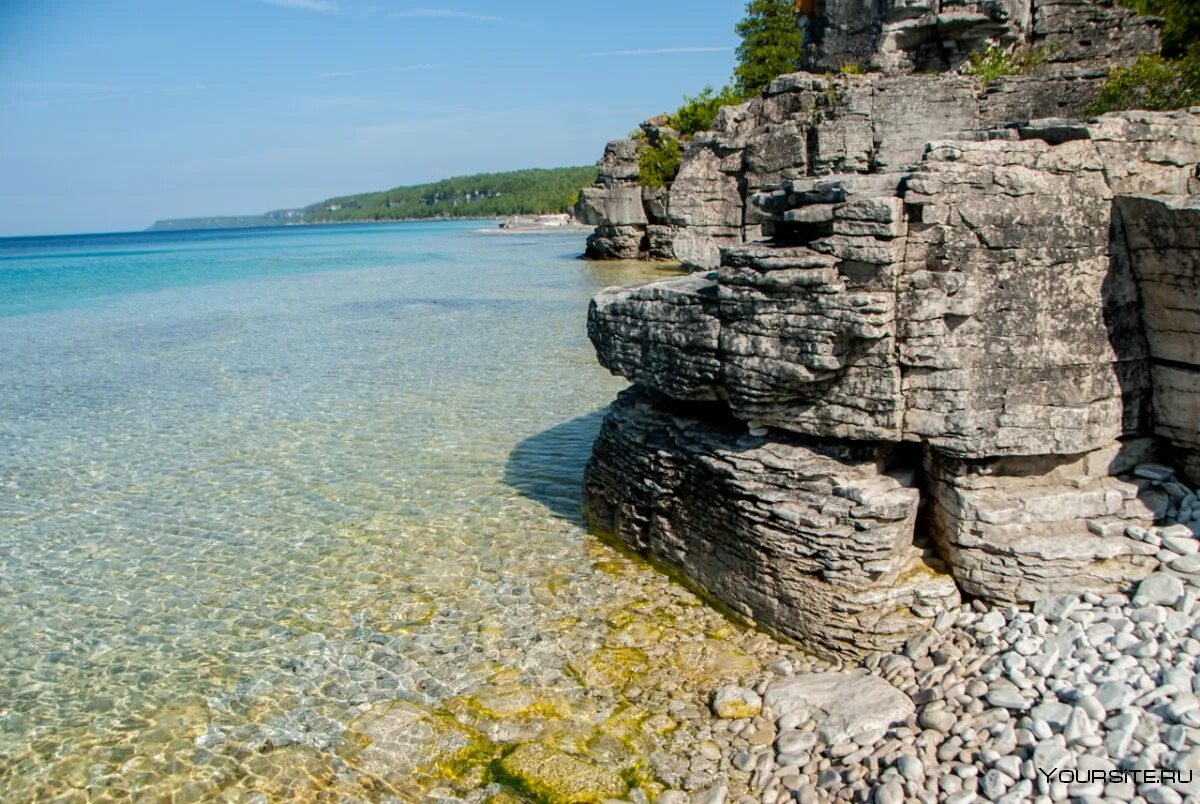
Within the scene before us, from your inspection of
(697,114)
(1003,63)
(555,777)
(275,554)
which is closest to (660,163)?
(697,114)

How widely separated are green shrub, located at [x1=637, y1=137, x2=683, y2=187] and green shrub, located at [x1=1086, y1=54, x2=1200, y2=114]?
1195 inches

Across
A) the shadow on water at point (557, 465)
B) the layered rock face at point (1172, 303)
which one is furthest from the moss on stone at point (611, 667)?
the layered rock face at point (1172, 303)

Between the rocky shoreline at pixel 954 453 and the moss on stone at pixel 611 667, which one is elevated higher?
the rocky shoreline at pixel 954 453

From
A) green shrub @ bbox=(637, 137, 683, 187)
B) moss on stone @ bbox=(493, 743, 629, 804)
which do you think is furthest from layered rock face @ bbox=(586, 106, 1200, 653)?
green shrub @ bbox=(637, 137, 683, 187)

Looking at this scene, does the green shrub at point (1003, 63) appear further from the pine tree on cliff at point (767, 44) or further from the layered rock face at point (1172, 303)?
the pine tree on cliff at point (767, 44)

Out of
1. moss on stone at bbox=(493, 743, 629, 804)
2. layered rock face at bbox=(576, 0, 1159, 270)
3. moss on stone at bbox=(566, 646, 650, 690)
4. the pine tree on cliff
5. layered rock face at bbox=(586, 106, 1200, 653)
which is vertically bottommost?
moss on stone at bbox=(493, 743, 629, 804)

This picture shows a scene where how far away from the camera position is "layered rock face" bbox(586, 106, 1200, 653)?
6.43 meters

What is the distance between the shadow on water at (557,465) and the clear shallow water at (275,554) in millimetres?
51

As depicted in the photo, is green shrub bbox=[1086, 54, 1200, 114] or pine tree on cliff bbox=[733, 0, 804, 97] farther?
pine tree on cliff bbox=[733, 0, 804, 97]

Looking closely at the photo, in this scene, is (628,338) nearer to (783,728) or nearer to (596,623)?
(596,623)

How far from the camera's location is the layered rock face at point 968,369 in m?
6.43

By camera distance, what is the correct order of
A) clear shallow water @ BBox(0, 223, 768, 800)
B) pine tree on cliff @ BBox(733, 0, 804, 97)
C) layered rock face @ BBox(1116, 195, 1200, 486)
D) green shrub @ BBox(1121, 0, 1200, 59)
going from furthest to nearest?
pine tree on cliff @ BBox(733, 0, 804, 97), green shrub @ BBox(1121, 0, 1200, 59), clear shallow water @ BBox(0, 223, 768, 800), layered rock face @ BBox(1116, 195, 1200, 486)

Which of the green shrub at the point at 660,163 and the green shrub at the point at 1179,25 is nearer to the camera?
the green shrub at the point at 1179,25

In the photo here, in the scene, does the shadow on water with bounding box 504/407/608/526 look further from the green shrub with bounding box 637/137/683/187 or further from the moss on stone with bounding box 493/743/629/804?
the green shrub with bounding box 637/137/683/187
